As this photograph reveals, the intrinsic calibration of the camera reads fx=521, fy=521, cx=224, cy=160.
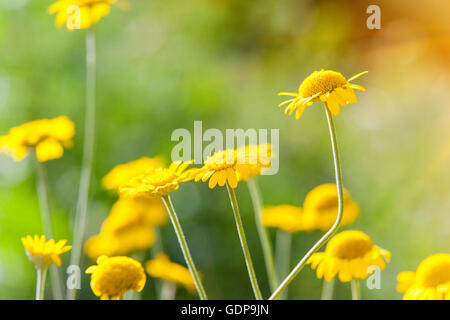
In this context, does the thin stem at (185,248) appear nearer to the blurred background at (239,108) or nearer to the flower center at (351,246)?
the flower center at (351,246)

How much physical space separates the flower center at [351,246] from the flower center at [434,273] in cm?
7

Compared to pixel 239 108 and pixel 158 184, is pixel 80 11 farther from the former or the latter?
pixel 239 108

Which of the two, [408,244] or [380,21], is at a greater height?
[380,21]

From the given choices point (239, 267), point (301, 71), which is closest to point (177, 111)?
point (301, 71)

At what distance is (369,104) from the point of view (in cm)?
112

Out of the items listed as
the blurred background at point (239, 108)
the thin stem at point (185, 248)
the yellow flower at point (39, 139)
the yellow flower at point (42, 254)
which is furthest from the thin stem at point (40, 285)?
the blurred background at point (239, 108)

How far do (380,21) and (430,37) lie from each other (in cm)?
14

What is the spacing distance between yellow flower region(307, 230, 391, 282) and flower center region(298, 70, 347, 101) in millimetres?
168

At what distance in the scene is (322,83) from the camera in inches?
16.2

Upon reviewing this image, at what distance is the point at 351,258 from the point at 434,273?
84 millimetres

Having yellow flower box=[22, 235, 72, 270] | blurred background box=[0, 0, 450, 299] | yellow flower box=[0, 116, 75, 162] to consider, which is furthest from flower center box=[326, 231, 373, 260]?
blurred background box=[0, 0, 450, 299]

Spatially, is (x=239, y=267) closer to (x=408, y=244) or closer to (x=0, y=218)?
(x=408, y=244)

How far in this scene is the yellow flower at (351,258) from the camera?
1.60 feet

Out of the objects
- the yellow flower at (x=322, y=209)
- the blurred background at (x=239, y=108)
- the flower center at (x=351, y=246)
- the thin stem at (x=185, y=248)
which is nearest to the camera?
the thin stem at (x=185, y=248)
